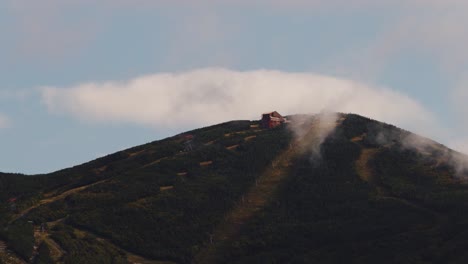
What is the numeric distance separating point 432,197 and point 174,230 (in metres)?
66.9

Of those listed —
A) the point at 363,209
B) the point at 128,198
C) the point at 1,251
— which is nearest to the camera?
the point at 1,251

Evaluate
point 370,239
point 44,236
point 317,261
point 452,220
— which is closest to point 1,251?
point 44,236

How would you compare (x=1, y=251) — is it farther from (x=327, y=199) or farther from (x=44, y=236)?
(x=327, y=199)

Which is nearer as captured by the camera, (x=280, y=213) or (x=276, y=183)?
(x=280, y=213)

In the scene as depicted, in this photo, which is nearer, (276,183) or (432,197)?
(432,197)

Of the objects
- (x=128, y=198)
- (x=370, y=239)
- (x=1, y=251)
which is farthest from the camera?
(x=128, y=198)

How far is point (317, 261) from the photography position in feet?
501

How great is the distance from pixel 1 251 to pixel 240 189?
7265cm

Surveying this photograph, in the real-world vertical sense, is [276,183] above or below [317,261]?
above

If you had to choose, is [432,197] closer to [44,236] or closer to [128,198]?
[128,198]

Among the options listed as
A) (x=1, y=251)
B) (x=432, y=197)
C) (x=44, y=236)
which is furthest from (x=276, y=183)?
(x=1, y=251)

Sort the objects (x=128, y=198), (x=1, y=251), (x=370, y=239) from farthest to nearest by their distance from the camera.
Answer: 1. (x=128, y=198)
2. (x=370, y=239)
3. (x=1, y=251)

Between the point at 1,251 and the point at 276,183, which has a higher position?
the point at 276,183

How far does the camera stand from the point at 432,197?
176 m
